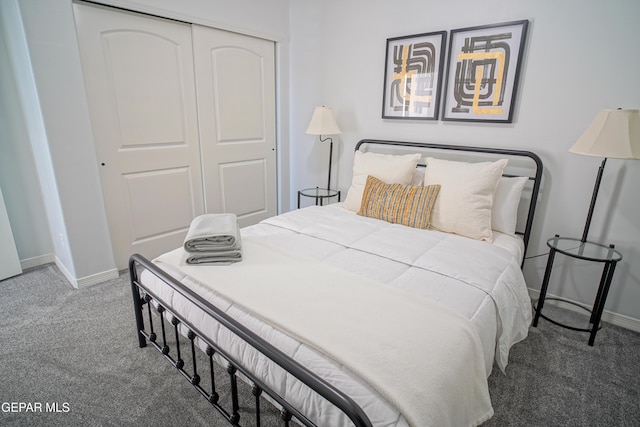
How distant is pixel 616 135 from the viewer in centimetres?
174

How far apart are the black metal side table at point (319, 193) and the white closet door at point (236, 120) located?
53 cm

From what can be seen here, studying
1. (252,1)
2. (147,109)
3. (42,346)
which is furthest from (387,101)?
(42,346)

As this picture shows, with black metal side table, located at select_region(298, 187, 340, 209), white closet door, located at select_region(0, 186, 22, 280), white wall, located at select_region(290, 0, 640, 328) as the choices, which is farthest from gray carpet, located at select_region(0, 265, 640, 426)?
black metal side table, located at select_region(298, 187, 340, 209)

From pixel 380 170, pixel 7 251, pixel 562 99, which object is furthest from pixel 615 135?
pixel 7 251

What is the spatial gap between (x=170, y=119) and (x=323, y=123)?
4.36 feet

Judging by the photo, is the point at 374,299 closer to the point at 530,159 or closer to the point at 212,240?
the point at 212,240

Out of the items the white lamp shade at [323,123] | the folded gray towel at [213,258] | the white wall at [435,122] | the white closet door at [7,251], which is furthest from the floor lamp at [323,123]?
the white closet door at [7,251]

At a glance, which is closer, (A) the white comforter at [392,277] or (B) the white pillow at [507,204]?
(A) the white comforter at [392,277]

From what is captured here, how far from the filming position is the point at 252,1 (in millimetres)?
3082

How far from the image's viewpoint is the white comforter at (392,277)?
105 cm

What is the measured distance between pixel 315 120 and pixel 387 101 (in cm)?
67

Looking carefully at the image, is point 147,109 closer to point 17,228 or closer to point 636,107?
point 17,228

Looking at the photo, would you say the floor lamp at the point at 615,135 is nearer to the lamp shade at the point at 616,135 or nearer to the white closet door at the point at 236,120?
the lamp shade at the point at 616,135

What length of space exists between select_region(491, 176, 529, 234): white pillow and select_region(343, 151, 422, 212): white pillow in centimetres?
62
